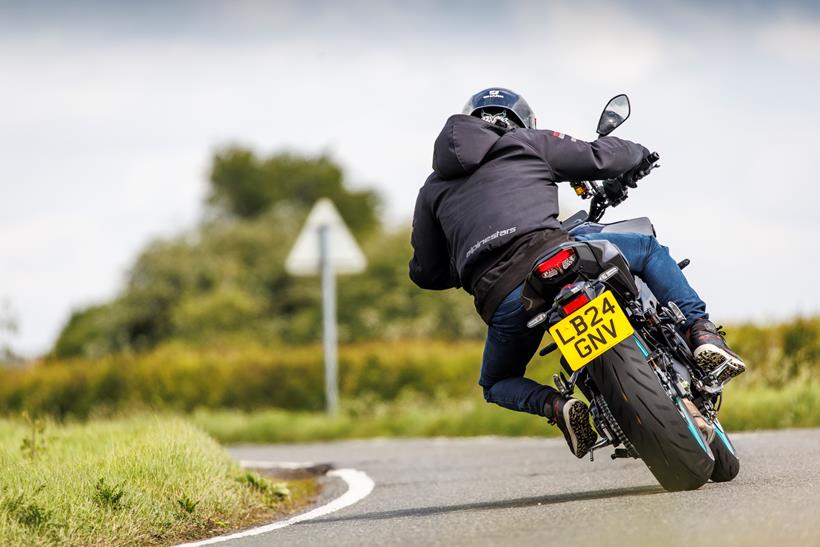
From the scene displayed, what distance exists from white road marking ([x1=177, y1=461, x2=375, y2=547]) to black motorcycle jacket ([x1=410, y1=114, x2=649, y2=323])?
1.36 meters

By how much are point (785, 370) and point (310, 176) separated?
202ft

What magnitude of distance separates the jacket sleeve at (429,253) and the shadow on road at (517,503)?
1.11 metres

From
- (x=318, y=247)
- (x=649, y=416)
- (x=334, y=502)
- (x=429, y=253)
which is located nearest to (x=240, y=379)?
(x=318, y=247)

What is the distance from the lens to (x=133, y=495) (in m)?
5.97

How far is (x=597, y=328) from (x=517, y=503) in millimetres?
1121

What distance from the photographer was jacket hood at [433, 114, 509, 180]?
6.21 m

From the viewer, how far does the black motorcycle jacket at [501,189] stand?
6078mm

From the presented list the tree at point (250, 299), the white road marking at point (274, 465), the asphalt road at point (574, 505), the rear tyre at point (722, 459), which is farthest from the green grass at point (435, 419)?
the tree at point (250, 299)

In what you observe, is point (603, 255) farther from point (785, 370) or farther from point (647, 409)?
point (785, 370)

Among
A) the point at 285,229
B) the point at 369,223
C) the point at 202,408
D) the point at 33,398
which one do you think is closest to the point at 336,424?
the point at 202,408

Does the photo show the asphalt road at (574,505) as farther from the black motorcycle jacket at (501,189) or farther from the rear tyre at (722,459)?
the black motorcycle jacket at (501,189)

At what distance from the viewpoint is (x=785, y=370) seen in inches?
570

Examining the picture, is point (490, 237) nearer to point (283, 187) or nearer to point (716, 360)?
point (716, 360)

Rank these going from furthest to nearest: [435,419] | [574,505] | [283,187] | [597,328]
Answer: [283,187], [435,419], [574,505], [597,328]
